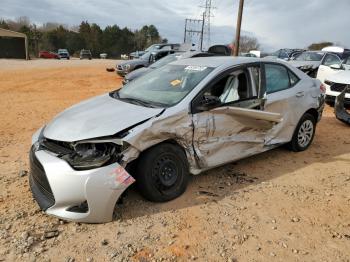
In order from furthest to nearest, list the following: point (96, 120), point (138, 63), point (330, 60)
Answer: point (138, 63), point (330, 60), point (96, 120)

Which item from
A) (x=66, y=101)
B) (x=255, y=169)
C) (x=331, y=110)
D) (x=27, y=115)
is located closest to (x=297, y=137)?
(x=255, y=169)

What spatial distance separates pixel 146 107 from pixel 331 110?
772 centimetres

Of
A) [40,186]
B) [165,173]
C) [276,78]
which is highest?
[276,78]

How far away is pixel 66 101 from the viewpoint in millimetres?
10633

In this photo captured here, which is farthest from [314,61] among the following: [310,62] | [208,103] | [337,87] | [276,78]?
[208,103]

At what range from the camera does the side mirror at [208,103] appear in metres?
4.23

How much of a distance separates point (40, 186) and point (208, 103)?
205cm

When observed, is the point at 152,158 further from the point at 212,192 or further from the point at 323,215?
the point at 323,215

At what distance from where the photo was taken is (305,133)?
19.8 ft

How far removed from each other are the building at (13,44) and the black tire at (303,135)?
156 ft

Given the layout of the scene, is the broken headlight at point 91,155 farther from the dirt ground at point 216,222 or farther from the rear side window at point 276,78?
the rear side window at point 276,78

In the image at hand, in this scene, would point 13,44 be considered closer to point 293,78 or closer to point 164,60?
point 164,60

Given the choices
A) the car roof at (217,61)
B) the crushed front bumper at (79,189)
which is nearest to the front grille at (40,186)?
the crushed front bumper at (79,189)

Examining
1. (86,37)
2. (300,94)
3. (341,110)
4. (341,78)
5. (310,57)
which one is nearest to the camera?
(300,94)
